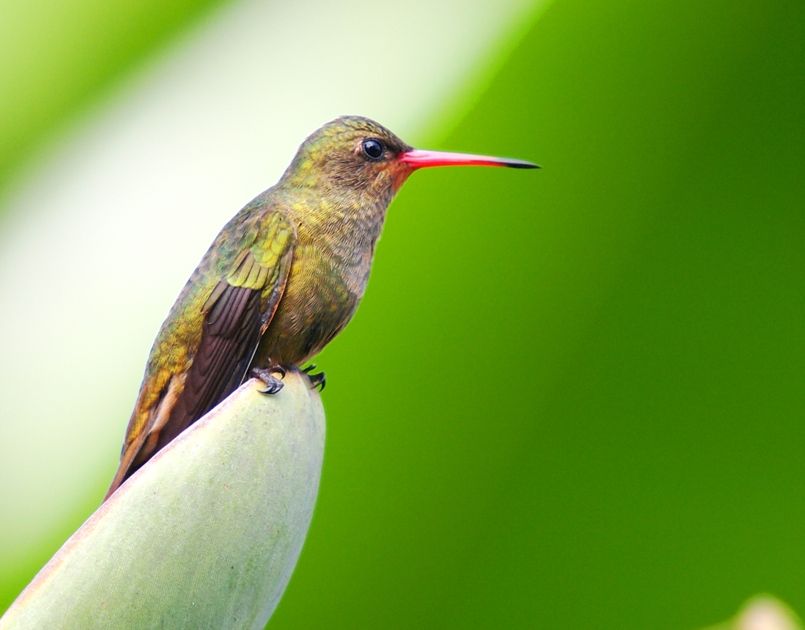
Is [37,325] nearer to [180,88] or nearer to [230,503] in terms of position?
[180,88]

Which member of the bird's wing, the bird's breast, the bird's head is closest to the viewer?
the bird's wing

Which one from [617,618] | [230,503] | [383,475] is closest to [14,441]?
[383,475]

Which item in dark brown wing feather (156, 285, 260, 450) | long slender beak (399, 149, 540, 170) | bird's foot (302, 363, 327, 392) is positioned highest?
long slender beak (399, 149, 540, 170)

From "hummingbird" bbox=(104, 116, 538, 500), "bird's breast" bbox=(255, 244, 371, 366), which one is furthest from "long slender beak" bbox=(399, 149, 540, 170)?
"bird's breast" bbox=(255, 244, 371, 366)

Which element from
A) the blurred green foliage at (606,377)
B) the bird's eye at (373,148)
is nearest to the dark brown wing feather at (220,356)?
the blurred green foliage at (606,377)

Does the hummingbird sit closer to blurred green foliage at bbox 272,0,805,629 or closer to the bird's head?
the bird's head

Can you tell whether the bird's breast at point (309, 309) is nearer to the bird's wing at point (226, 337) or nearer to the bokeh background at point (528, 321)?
the bird's wing at point (226, 337)

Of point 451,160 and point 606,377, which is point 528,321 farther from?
point 451,160
